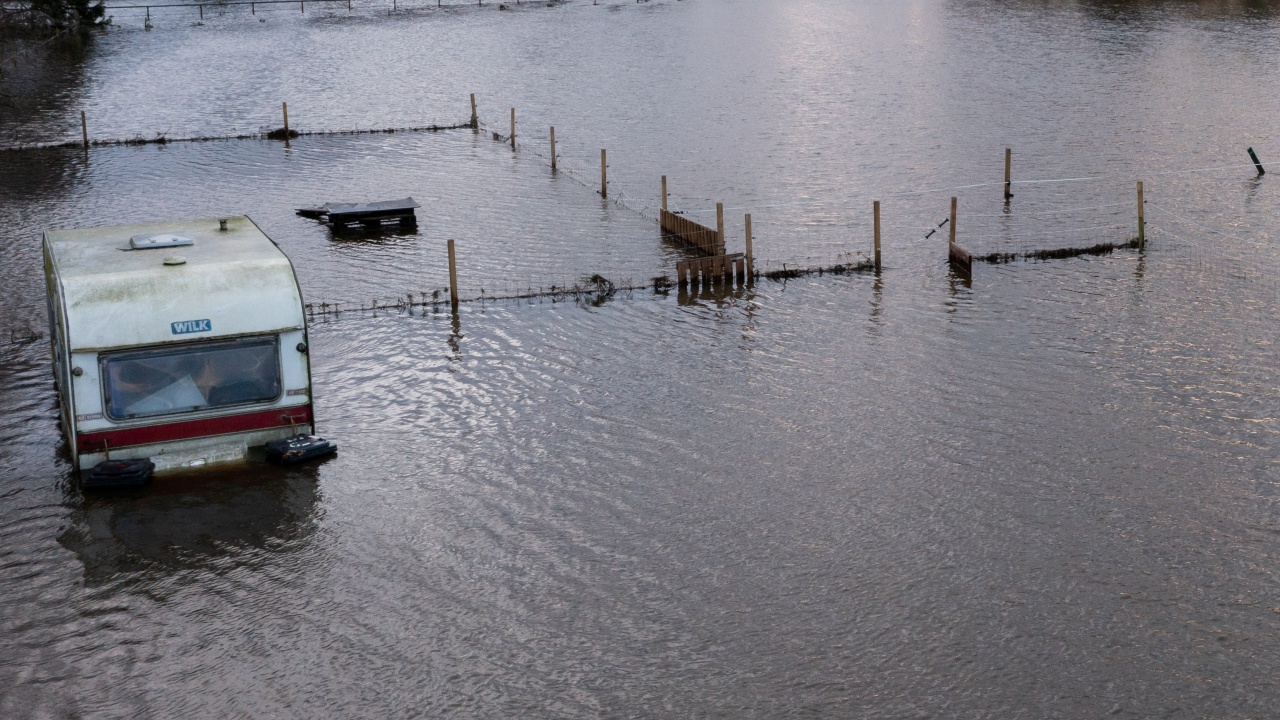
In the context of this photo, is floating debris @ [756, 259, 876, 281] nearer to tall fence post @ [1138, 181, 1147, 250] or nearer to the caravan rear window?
tall fence post @ [1138, 181, 1147, 250]

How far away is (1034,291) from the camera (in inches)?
1230

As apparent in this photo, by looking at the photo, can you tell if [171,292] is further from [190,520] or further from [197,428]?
[190,520]

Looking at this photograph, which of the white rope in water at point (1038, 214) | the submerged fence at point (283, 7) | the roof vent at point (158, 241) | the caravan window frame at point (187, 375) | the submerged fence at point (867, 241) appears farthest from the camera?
the submerged fence at point (283, 7)

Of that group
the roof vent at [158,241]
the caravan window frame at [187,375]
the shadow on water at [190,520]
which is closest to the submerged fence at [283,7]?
the roof vent at [158,241]

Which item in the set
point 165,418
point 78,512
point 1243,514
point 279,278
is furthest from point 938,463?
point 78,512

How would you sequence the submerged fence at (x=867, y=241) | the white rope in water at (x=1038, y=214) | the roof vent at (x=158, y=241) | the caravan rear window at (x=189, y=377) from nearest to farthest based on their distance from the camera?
the caravan rear window at (x=189, y=377), the roof vent at (x=158, y=241), the submerged fence at (x=867, y=241), the white rope in water at (x=1038, y=214)

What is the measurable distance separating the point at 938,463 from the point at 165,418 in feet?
41.3

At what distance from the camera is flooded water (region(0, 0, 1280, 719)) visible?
50.0 ft

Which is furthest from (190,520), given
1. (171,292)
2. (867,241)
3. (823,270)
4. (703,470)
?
(867,241)

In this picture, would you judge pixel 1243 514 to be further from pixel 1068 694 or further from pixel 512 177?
pixel 512 177

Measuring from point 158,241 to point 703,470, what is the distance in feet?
32.4

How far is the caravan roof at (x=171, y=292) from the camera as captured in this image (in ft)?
60.8

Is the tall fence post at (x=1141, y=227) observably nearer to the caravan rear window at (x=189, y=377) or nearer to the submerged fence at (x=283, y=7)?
the caravan rear window at (x=189, y=377)

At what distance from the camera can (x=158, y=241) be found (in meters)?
20.7
